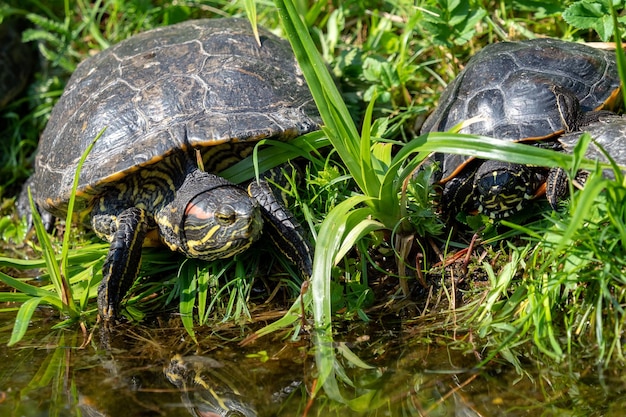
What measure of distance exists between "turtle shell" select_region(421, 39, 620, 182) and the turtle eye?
48.8 inches

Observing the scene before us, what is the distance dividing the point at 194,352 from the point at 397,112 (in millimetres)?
2441

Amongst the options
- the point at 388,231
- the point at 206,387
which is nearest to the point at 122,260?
the point at 206,387

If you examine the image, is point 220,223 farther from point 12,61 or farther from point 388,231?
point 12,61

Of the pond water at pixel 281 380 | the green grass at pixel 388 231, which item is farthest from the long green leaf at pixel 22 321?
the pond water at pixel 281 380

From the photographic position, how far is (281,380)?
3.19 meters

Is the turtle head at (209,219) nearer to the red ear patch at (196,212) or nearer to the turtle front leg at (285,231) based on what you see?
the red ear patch at (196,212)

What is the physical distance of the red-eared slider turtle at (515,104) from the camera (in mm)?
3891

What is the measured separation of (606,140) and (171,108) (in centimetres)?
249

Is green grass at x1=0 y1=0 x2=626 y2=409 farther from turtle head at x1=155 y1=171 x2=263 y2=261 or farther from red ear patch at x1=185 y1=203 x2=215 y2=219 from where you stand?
red ear patch at x1=185 y1=203 x2=215 y2=219

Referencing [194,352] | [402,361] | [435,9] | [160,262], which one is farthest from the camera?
[435,9]

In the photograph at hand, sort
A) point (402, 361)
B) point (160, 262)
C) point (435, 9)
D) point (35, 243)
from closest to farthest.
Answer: point (402, 361)
point (160, 262)
point (435, 9)
point (35, 243)

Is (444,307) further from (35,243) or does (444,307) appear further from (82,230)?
(35,243)

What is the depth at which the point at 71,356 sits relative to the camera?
3600 mm

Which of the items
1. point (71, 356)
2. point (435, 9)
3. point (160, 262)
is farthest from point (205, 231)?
point (435, 9)
